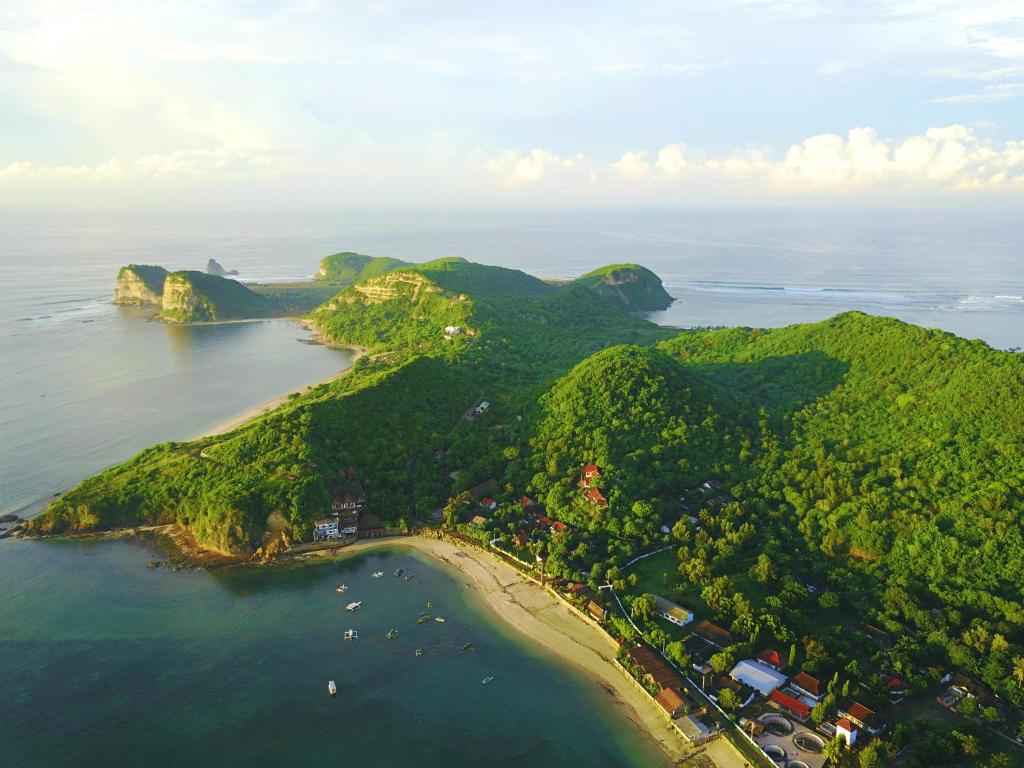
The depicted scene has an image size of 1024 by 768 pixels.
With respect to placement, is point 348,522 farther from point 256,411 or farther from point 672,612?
point 256,411

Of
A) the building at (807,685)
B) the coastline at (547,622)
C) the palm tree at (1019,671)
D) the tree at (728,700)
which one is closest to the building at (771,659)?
the building at (807,685)

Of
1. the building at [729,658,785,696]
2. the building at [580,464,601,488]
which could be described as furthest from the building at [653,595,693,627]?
the building at [580,464,601,488]

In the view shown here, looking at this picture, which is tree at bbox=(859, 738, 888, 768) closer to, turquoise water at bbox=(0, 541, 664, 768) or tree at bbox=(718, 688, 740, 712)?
tree at bbox=(718, 688, 740, 712)

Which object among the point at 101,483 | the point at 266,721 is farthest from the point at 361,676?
the point at 101,483

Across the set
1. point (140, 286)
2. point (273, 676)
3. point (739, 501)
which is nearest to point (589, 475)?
point (739, 501)

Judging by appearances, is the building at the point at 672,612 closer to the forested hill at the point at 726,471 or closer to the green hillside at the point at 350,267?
the forested hill at the point at 726,471

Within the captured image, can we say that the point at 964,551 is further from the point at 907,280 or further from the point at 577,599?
the point at 907,280
